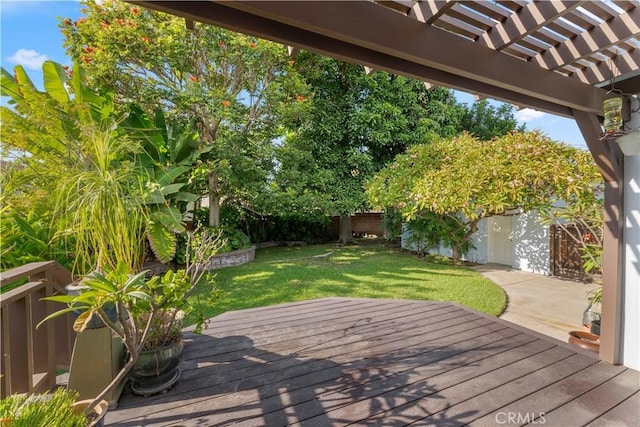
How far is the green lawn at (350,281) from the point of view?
5.46m

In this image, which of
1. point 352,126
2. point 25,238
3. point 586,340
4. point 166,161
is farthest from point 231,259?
point 586,340

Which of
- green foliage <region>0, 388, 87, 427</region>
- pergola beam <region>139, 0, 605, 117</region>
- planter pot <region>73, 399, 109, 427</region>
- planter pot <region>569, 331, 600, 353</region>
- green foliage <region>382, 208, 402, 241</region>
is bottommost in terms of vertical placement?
planter pot <region>569, 331, 600, 353</region>

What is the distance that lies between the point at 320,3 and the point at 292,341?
2874mm

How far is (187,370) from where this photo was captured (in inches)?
100

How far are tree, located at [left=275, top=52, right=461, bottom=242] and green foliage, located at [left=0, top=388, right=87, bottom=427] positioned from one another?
8415 millimetres

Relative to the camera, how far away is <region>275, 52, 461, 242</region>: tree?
9984 millimetres

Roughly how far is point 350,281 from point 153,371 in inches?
193

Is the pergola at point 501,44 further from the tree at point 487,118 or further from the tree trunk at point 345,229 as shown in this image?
the tree at point 487,118

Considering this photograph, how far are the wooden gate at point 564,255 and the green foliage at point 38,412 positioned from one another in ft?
29.2

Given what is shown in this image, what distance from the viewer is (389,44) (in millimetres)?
1672

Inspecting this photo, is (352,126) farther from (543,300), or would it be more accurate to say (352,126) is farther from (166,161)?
(543,300)

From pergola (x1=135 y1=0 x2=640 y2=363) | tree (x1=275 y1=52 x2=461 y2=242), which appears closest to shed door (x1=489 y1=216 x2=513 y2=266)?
tree (x1=275 y1=52 x2=461 y2=242)

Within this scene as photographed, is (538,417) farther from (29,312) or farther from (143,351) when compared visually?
(29,312)
